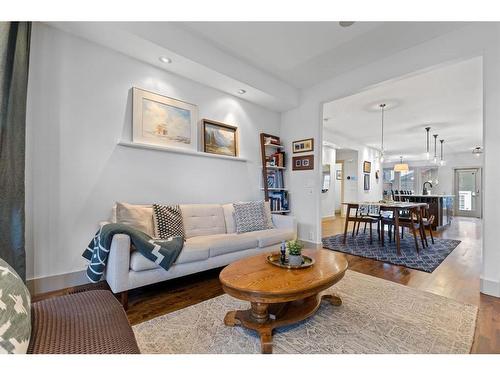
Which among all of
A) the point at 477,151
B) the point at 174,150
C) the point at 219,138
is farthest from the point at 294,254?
the point at 477,151

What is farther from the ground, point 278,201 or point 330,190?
point 330,190

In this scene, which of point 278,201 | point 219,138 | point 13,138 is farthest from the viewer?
point 278,201

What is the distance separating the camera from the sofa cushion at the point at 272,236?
9.46 ft

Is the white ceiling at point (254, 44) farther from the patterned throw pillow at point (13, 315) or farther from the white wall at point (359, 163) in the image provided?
the white wall at point (359, 163)

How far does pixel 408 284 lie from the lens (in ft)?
7.98

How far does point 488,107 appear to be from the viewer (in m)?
2.29

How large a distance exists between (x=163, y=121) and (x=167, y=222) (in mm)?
1276

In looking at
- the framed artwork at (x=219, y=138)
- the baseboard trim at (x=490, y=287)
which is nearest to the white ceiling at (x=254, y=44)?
the framed artwork at (x=219, y=138)

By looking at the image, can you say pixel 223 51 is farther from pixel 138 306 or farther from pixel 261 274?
pixel 138 306

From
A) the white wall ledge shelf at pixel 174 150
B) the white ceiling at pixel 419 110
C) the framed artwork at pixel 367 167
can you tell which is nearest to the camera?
the white wall ledge shelf at pixel 174 150

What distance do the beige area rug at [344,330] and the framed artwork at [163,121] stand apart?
6.37 ft

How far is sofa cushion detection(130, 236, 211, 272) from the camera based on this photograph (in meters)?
1.96

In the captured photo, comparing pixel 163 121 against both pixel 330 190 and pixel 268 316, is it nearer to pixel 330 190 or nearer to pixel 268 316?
pixel 268 316
